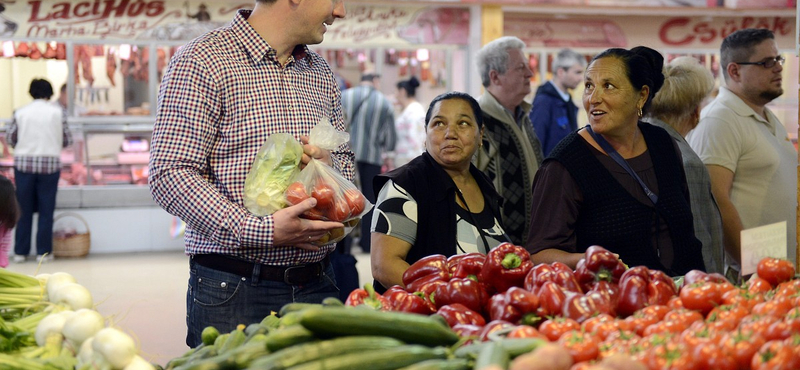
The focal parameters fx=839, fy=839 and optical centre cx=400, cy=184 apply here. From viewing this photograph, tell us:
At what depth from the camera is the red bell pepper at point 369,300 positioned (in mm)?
2191

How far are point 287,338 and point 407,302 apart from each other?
1.79 ft

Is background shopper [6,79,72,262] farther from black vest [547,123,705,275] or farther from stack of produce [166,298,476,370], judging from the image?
stack of produce [166,298,476,370]

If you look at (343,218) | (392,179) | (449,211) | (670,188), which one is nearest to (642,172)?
(670,188)

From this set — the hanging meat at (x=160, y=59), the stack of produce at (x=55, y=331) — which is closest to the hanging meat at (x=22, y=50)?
the hanging meat at (x=160, y=59)

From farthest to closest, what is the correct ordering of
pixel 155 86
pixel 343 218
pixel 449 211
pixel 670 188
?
pixel 155 86
pixel 449 211
pixel 670 188
pixel 343 218

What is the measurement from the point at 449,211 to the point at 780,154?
6.16ft

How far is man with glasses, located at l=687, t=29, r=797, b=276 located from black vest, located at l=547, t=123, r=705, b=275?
975 millimetres

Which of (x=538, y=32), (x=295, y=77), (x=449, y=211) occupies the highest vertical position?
(x=538, y=32)

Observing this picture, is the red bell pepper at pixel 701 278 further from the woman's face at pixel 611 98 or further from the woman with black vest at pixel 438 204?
the woman with black vest at pixel 438 204

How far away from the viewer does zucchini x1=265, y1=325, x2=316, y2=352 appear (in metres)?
1.81

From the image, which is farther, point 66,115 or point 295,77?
point 66,115

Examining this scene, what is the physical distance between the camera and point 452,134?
11.4ft

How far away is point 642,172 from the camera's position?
3.14 meters

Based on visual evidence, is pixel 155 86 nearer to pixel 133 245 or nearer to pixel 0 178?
pixel 133 245
